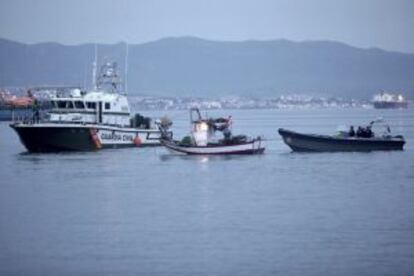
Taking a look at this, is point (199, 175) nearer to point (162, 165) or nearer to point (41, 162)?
point (162, 165)

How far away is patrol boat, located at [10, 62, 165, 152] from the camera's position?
2746 inches

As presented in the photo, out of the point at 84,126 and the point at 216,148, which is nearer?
the point at 216,148

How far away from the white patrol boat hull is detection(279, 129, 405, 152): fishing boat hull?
1124 cm

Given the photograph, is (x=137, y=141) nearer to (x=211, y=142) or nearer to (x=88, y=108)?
(x=88, y=108)

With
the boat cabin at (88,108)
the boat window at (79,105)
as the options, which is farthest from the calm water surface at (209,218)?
the boat window at (79,105)

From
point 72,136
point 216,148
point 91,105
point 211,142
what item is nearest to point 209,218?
point 216,148

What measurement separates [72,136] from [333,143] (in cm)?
1669

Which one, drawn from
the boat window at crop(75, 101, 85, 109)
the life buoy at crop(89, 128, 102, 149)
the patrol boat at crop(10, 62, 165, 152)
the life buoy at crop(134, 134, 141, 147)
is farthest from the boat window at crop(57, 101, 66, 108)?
the life buoy at crop(134, 134, 141, 147)

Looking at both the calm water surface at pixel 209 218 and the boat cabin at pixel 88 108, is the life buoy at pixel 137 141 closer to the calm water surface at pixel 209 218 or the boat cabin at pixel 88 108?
the boat cabin at pixel 88 108

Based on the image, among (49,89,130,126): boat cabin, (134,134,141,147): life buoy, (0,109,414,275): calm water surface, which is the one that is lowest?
(0,109,414,275): calm water surface

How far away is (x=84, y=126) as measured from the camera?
6944cm

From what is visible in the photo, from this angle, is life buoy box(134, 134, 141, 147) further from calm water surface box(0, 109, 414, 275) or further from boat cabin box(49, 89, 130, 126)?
calm water surface box(0, 109, 414, 275)

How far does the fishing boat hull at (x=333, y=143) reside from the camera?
68.6 m

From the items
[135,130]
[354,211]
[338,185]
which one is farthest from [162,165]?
[354,211]
